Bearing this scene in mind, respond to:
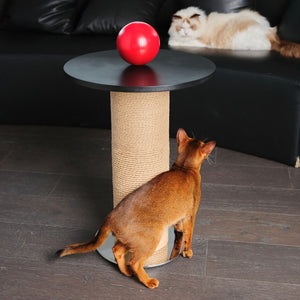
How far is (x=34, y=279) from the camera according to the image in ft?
5.33

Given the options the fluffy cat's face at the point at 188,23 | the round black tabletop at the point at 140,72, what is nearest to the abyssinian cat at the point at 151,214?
the round black tabletop at the point at 140,72

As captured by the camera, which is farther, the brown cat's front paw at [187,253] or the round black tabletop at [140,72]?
the brown cat's front paw at [187,253]

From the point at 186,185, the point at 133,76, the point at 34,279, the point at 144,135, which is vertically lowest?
the point at 34,279

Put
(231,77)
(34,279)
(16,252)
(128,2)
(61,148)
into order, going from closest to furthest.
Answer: (34,279) → (16,252) → (231,77) → (61,148) → (128,2)

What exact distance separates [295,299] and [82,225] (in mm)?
896

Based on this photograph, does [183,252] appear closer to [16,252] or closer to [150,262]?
[150,262]

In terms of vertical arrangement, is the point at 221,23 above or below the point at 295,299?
above

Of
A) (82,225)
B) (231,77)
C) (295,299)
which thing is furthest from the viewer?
(231,77)

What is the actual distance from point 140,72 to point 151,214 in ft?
1.63

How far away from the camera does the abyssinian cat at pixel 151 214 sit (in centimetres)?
151

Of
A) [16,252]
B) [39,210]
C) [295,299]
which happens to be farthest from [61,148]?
[295,299]

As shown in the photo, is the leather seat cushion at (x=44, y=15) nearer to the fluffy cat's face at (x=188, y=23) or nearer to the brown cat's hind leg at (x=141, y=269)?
the fluffy cat's face at (x=188, y=23)

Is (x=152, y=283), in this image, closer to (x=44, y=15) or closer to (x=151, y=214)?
(x=151, y=214)

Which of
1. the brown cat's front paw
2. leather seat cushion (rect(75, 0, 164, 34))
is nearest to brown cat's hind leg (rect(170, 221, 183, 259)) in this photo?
the brown cat's front paw
